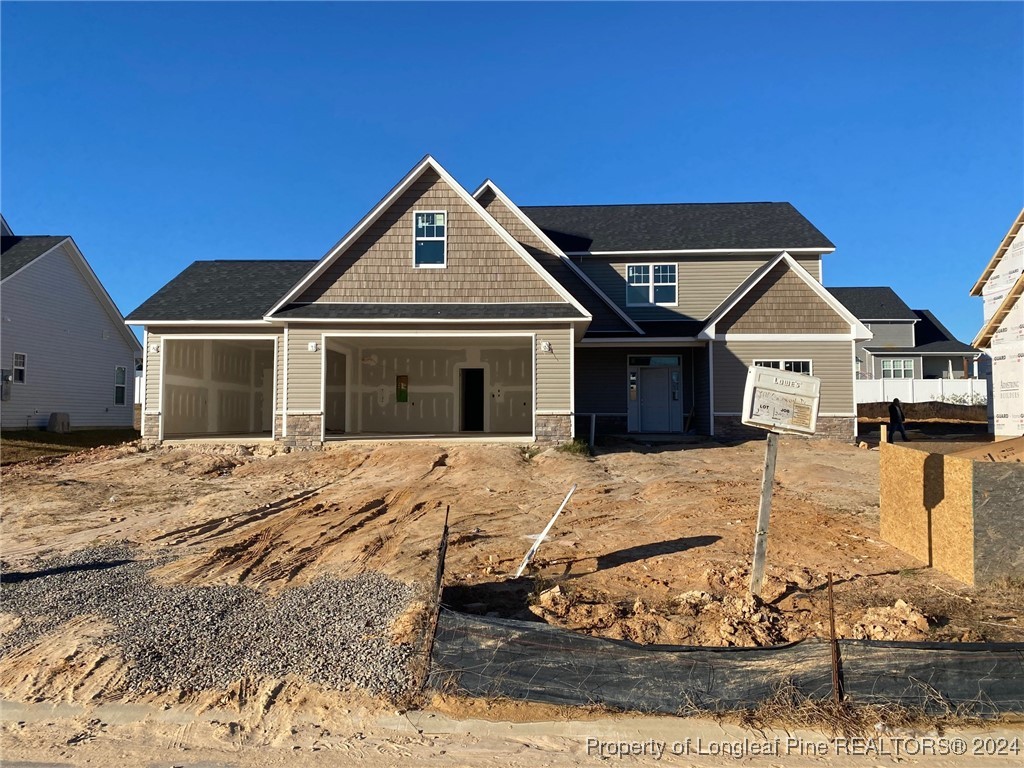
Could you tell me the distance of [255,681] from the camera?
5.47 metres

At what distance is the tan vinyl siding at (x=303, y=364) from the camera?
16.7m

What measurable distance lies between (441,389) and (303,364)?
6.01 m

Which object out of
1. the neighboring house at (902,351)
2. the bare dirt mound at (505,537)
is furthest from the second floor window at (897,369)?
the bare dirt mound at (505,537)

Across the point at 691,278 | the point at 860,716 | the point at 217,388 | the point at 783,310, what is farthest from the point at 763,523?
the point at 217,388

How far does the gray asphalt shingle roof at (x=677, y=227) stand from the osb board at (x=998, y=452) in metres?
15.0

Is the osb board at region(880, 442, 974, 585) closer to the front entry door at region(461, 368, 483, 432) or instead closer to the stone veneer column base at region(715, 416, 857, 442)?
the stone veneer column base at region(715, 416, 857, 442)

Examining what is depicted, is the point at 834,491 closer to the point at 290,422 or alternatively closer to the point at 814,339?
the point at 814,339

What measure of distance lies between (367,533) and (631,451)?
8632 millimetres

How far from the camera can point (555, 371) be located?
16.6 m

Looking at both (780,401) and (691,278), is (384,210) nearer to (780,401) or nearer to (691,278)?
(691,278)

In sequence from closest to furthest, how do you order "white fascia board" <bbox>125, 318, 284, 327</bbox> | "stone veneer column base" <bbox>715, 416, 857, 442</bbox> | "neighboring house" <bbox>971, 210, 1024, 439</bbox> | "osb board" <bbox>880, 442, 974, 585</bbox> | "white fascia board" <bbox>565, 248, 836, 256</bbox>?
1. "osb board" <bbox>880, 442, 974, 585</bbox>
2. "white fascia board" <bbox>125, 318, 284, 327</bbox>
3. "neighboring house" <bbox>971, 210, 1024, 439</bbox>
4. "stone veneer column base" <bbox>715, 416, 857, 442</bbox>
5. "white fascia board" <bbox>565, 248, 836, 256</bbox>

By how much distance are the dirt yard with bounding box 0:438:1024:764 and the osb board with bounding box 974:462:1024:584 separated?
0.63 feet

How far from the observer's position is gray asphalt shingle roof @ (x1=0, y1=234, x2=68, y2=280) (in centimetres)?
2252

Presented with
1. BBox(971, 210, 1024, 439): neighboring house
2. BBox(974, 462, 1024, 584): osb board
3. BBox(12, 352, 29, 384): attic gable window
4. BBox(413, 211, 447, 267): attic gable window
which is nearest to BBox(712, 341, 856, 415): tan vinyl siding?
A: BBox(971, 210, 1024, 439): neighboring house
